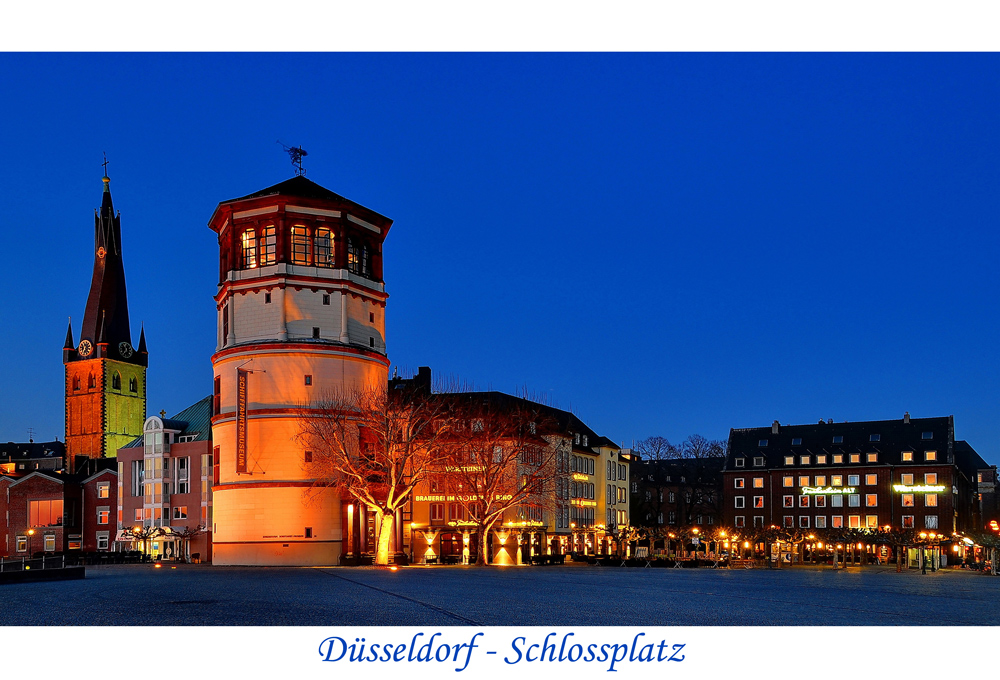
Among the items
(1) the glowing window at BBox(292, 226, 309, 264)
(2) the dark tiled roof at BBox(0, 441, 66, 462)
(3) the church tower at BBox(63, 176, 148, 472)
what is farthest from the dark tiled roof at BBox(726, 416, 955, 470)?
(2) the dark tiled roof at BBox(0, 441, 66, 462)

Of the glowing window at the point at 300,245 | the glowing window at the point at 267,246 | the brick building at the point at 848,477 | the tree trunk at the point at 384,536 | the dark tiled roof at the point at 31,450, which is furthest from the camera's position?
the dark tiled roof at the point at 31,450

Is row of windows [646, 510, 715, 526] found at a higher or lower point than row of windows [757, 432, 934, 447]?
lower

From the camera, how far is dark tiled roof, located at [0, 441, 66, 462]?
176500 mm

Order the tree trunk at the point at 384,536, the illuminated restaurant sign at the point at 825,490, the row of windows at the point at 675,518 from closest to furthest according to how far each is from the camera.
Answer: the tree trunk at the point at 384,536 < the illuminated restaurant sign at the point at 825,490 < the row of windows at the point at 675,518

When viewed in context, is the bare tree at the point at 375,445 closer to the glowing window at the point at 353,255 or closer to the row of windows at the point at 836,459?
the glowing window at the point at 353,255

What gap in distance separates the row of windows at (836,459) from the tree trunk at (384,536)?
69.7 metres

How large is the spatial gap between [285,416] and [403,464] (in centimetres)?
997

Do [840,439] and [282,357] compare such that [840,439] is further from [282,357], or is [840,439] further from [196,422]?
[282,357]

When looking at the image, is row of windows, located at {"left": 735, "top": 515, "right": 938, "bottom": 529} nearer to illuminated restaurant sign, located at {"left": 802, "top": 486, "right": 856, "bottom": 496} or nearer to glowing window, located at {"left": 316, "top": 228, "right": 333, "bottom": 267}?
illuminated restaurant sign, located at {"left": 802, "top": 486, "right": 856, "bottom": 496}

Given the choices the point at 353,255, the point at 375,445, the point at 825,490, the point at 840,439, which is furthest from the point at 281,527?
the point at 840,439

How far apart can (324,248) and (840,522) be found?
70501 millimetres

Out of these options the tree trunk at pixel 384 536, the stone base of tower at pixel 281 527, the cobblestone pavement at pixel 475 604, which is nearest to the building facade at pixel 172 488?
the stone base of tower at pixel 281 527

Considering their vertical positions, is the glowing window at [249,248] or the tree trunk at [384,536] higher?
the glowing window at [249,248]

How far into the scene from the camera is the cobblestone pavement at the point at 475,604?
2066cm
